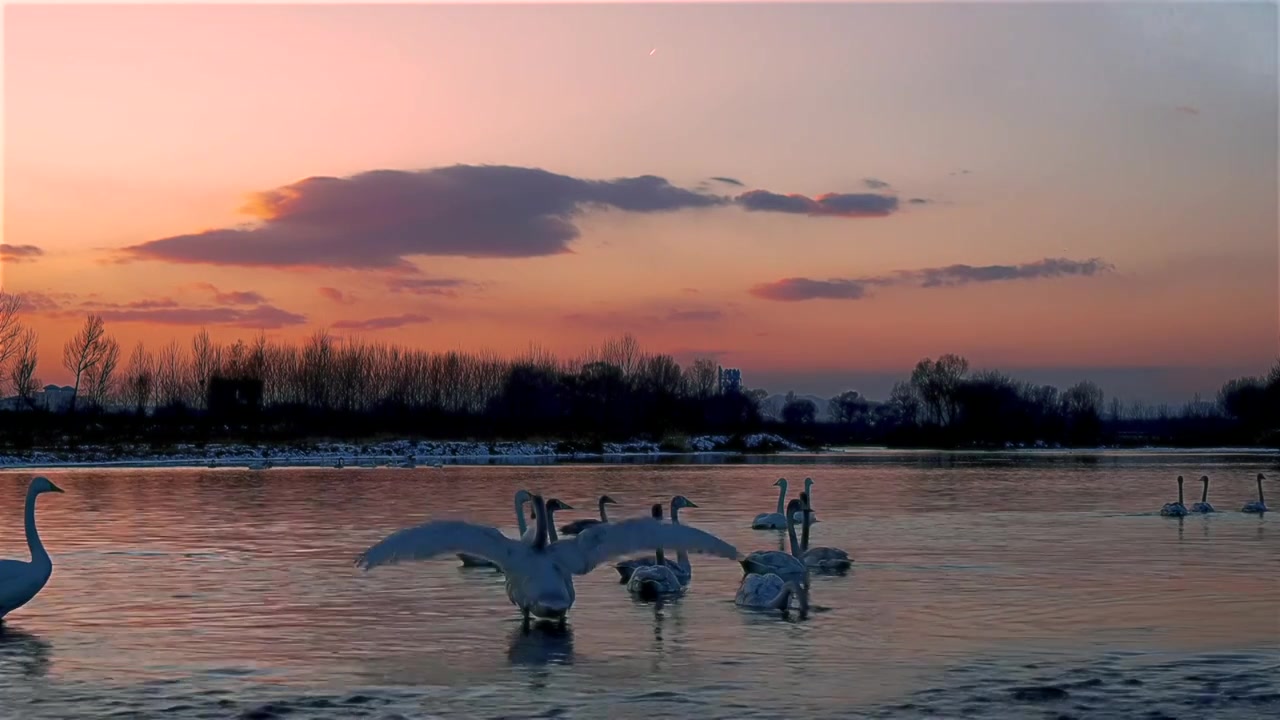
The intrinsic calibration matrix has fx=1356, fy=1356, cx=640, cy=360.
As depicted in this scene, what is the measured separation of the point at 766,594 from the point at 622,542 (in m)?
1.75

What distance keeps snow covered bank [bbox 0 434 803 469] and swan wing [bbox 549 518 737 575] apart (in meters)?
33.5

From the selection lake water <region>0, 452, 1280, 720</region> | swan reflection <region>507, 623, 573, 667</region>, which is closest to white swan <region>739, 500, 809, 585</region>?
lake water <region>0, 452, 1280, 720</region>

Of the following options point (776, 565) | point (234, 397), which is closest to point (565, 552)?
point (776, 565)

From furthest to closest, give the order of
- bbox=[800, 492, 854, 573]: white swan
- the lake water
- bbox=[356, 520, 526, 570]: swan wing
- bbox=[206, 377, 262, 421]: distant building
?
bbox=[206, 377, 262, 421]: distant building < bbox=[800, 492, 854, 573]: white swan < bbox=[356, 520, 526, 570]: swan wing < the lake water

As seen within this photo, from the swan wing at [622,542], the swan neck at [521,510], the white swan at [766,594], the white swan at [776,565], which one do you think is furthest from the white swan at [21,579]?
the white swan at [776,565]

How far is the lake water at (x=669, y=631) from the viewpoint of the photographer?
7801 mm

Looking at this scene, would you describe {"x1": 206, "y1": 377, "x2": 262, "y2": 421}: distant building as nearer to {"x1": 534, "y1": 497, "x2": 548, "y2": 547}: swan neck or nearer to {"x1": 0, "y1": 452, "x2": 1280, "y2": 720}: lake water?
{"x1": 0, "y1": 452, "x2": 1280, "y2": 720}: lake water

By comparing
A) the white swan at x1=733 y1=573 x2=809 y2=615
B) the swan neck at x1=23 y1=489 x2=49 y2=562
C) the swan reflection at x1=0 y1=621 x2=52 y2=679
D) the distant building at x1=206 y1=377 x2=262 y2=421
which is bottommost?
the swan reflection at x1=0 y1=621 x2=52 y2=679

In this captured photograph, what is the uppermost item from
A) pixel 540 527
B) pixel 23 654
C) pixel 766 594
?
pixel 540 527

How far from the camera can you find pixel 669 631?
10.2 meters

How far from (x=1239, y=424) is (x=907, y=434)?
25.2 meters

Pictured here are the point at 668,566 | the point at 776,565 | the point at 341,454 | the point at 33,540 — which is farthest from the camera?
the point at 341,454

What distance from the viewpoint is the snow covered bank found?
43781 millimetres

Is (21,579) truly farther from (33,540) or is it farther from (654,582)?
(654,582)
